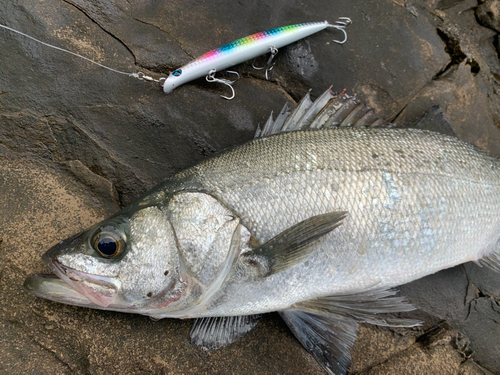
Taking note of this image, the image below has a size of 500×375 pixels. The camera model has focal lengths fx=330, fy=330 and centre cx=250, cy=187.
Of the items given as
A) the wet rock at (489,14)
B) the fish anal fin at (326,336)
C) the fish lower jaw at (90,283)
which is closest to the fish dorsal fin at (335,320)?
the fish anal fin at (326,336)

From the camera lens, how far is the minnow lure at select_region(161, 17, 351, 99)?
233 cm

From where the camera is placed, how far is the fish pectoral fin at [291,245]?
1681 mm

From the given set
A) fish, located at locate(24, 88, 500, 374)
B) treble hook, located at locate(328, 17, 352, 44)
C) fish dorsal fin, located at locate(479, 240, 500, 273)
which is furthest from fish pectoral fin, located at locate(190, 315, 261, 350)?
treble hook, located at locate(328, 17, 352, 44)

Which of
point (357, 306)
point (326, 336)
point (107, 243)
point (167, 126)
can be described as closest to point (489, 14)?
point (357, 306)

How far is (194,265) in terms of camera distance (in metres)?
1.66

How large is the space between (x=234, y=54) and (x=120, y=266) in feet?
5.46

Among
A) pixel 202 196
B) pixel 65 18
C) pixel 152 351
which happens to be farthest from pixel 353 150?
pixel 65 18

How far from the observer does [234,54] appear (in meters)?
2.41

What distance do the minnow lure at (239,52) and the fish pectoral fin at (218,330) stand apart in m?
1.54

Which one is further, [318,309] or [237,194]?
[318,309]

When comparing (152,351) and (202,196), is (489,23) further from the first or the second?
(152,351)

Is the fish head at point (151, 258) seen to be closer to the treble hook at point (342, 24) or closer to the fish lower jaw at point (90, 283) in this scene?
the fish lower jaw at point (90, 283)

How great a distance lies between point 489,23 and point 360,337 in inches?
123

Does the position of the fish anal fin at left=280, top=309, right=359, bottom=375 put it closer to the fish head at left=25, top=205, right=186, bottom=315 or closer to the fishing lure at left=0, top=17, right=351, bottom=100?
the fish head at left=25, top=205, right=186, bottom=315
